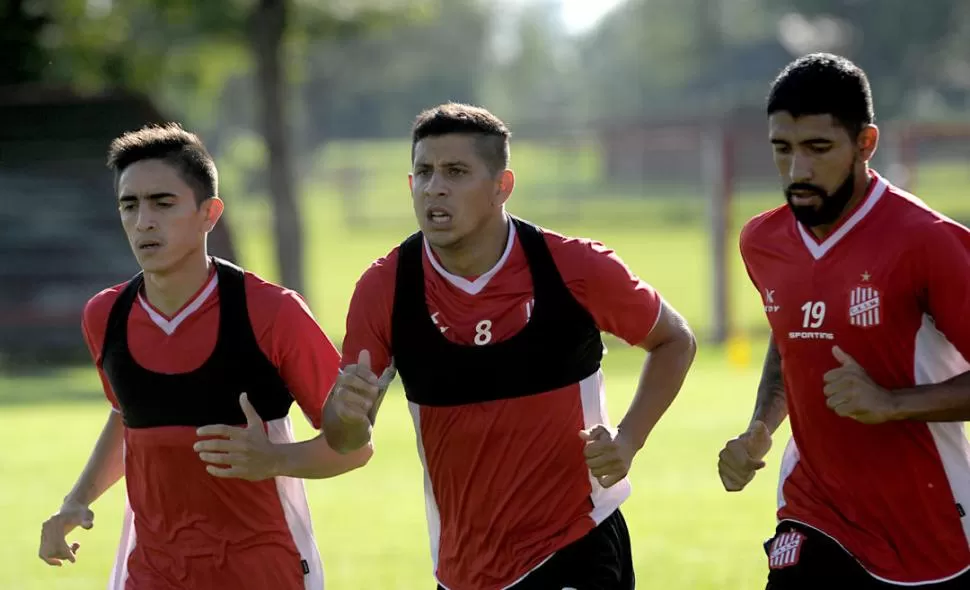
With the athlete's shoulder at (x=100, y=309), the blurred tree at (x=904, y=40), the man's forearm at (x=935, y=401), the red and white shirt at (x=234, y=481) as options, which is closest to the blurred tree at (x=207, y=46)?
the athlete's shoulder at (x=100, y=309)

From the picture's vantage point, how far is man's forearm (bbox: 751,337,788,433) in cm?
589

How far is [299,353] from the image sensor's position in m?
5.56

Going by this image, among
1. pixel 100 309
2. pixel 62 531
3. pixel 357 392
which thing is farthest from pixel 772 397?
pixel 62 531

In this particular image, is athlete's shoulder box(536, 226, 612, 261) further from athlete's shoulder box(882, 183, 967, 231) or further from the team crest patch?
the team crest patch

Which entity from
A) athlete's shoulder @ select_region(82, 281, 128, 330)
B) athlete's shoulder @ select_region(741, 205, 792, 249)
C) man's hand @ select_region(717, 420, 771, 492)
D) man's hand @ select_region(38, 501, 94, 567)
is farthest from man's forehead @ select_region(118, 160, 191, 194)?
man's hand @ select_region(717, 420, 771, 492)

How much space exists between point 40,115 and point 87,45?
5076mm

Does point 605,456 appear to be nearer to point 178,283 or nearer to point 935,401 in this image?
point 935,401

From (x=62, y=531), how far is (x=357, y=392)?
143 centimetres

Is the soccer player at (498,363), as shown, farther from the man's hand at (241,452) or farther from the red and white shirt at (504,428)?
the man's hand at (241,452)

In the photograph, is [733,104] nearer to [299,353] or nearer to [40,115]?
[40,115]

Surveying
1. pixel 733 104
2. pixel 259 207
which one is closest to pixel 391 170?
pixel 259 207

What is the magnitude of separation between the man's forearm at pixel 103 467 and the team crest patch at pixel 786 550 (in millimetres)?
2344

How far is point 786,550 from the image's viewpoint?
5.58 meters

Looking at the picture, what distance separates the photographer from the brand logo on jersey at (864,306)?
532cm
